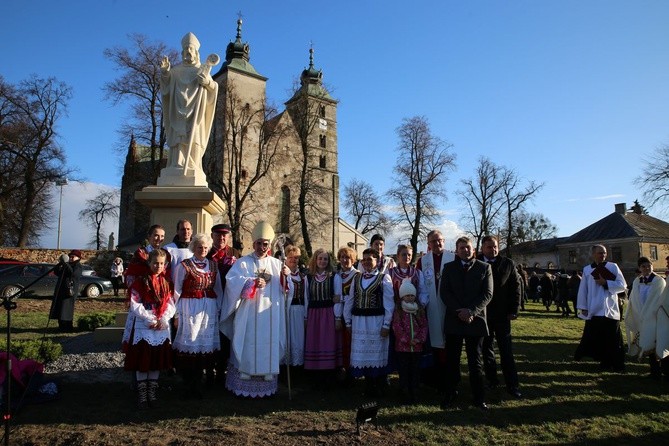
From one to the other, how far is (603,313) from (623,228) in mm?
48092

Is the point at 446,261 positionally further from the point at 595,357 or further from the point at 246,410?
the point at 595,357

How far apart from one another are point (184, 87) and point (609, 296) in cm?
812

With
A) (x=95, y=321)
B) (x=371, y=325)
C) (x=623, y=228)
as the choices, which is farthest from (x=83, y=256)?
(x=623, y=228)

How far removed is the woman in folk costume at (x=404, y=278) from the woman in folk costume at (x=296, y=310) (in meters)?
1.23

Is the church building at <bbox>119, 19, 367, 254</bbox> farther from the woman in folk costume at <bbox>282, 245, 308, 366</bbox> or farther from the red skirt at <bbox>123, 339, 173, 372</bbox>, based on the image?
the red skirt at <bbox>123, 339, 173, 372</bbox>

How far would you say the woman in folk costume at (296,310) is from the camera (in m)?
6.32

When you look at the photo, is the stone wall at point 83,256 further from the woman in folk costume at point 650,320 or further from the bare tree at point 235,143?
the woman in folk costume at point 650,320

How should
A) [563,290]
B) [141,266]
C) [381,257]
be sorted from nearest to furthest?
[141,266] < [381,257] < [563,290]

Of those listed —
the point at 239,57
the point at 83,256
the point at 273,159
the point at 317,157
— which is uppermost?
the point at 239,57

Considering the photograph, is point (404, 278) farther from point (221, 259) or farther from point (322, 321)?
point (221, 259)

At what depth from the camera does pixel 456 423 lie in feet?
15.9

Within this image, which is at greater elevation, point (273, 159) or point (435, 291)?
point (273, 159)

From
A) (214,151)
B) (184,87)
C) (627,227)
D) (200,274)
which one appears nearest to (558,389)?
(200,274)

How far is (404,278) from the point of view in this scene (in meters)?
6.14
